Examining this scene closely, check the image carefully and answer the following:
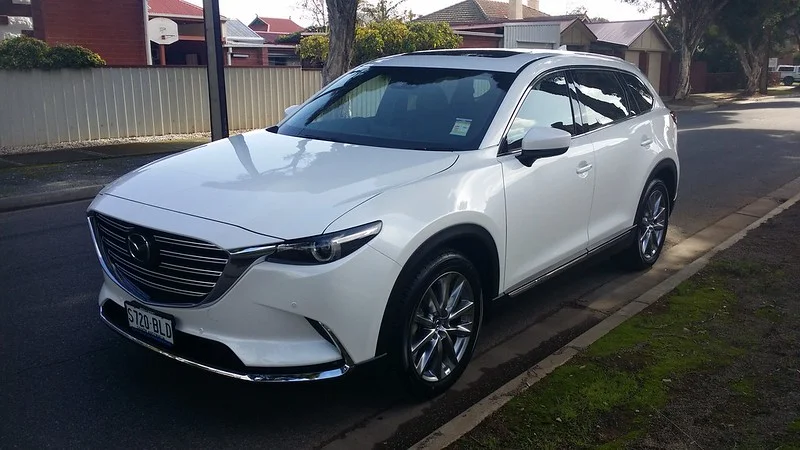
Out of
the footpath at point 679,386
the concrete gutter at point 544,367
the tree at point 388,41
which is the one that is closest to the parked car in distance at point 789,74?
the tree at point 388,41

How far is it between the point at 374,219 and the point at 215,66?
9.92m

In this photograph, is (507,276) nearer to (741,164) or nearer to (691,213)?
(691,213)

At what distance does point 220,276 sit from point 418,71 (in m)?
2.46

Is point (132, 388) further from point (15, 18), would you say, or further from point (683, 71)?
point (683, 71)

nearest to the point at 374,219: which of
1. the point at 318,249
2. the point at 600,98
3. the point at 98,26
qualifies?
the point at 318,249

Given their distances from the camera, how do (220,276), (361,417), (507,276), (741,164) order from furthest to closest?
(741,164) → (507,276) → (361,417) → (220,276)

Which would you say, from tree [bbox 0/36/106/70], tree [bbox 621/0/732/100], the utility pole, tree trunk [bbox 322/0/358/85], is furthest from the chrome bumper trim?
the utility pole

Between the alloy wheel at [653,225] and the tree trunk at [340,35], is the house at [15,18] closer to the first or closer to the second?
the tree trunk at [340,35]

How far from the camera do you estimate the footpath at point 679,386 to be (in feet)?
11.8

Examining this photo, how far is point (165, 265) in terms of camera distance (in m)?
3.58

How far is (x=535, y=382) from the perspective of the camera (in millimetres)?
4148

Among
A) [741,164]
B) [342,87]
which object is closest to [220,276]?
[342,87]

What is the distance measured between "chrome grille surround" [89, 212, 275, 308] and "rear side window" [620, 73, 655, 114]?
4.05m

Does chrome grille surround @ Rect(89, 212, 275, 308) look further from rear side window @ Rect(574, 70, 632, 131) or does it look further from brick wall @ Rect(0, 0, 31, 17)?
brick wall @ Rect(0, 0, 31, 17)
